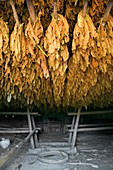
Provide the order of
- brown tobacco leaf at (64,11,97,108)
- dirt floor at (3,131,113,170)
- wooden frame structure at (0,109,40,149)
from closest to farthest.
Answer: brown tobacco leaf at (64,11,97,108) → dirt floor at (3,131,113,170) → wooden frame structure at (0,109,40,149)

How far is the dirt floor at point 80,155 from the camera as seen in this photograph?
399cm

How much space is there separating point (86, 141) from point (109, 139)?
603 millimetres

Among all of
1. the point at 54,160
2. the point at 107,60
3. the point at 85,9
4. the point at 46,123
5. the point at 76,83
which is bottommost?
the point at 54,160

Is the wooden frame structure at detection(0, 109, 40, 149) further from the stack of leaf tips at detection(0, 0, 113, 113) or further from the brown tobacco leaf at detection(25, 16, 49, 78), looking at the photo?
the brown tobacco leaf at detection(25, 16, 49, 78)

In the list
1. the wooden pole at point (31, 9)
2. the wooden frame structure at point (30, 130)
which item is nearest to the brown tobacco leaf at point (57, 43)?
the wooden pole at point (31, 9)

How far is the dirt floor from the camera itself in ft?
13.1

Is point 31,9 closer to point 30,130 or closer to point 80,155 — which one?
point 80,155

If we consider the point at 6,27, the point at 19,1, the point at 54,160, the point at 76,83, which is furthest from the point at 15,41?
the point at 54,160

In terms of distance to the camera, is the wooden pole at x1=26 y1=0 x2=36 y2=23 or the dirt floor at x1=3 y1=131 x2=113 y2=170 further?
the dirt floor at x1=3 y1=131 x2=113 y2=170

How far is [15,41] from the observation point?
1966 millimetres

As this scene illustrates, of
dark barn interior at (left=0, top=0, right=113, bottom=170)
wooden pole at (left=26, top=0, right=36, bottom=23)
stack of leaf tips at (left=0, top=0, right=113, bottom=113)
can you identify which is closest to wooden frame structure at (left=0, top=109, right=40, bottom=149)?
dark barn interior at (left=0, top=0, right=113, bottom=170)

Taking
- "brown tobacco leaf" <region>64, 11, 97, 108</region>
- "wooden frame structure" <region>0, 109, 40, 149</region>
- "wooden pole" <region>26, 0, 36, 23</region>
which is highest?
"wooden pole" <region>26, 0, 36, 23</region>

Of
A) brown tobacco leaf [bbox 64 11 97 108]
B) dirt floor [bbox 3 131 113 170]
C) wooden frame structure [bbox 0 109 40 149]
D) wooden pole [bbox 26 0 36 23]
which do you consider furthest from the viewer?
wooden frame structure [bbox 0 109 40 149]

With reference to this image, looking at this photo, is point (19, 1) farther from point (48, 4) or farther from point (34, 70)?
point (34, 70)
